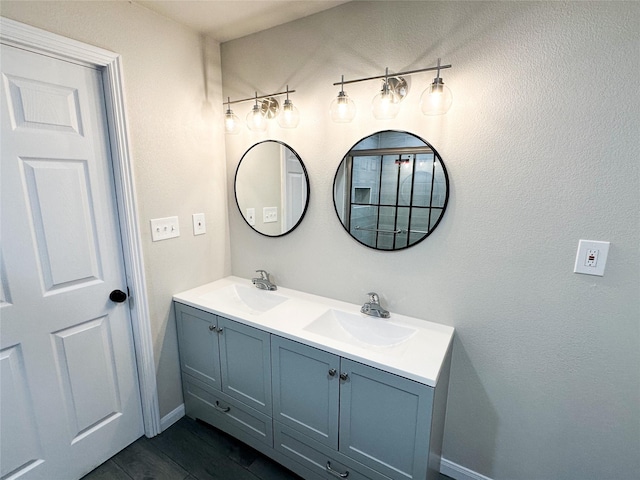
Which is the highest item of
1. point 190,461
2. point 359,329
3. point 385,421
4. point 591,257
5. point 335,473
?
point 591,257

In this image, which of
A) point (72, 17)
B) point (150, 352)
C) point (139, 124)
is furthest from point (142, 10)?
point (150, 352)

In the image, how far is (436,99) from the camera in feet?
4.35

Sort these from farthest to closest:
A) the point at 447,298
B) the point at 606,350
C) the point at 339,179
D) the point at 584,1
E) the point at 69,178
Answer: the point at 339,179
the point at 447,298
the point at 69,178
the point at 606,350
the point at 584,1

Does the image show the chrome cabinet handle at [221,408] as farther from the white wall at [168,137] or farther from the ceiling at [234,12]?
the ceiling at [234,12]

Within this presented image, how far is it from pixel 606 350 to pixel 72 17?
2674 millimetres

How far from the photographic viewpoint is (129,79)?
155 centimetres

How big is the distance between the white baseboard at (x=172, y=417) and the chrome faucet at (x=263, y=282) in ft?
3.13

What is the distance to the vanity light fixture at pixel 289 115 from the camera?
5.67 ft

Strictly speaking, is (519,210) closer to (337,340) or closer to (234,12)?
(337,340)

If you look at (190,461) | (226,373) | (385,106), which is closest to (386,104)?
(385,106)

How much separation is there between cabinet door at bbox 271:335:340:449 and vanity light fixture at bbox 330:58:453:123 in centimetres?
118

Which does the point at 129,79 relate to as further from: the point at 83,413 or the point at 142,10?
the point at 83,413

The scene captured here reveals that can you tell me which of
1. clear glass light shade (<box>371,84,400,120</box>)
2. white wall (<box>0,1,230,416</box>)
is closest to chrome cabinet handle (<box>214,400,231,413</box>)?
white wall (<box>0,1,230,416</box>)

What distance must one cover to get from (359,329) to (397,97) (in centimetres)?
120
